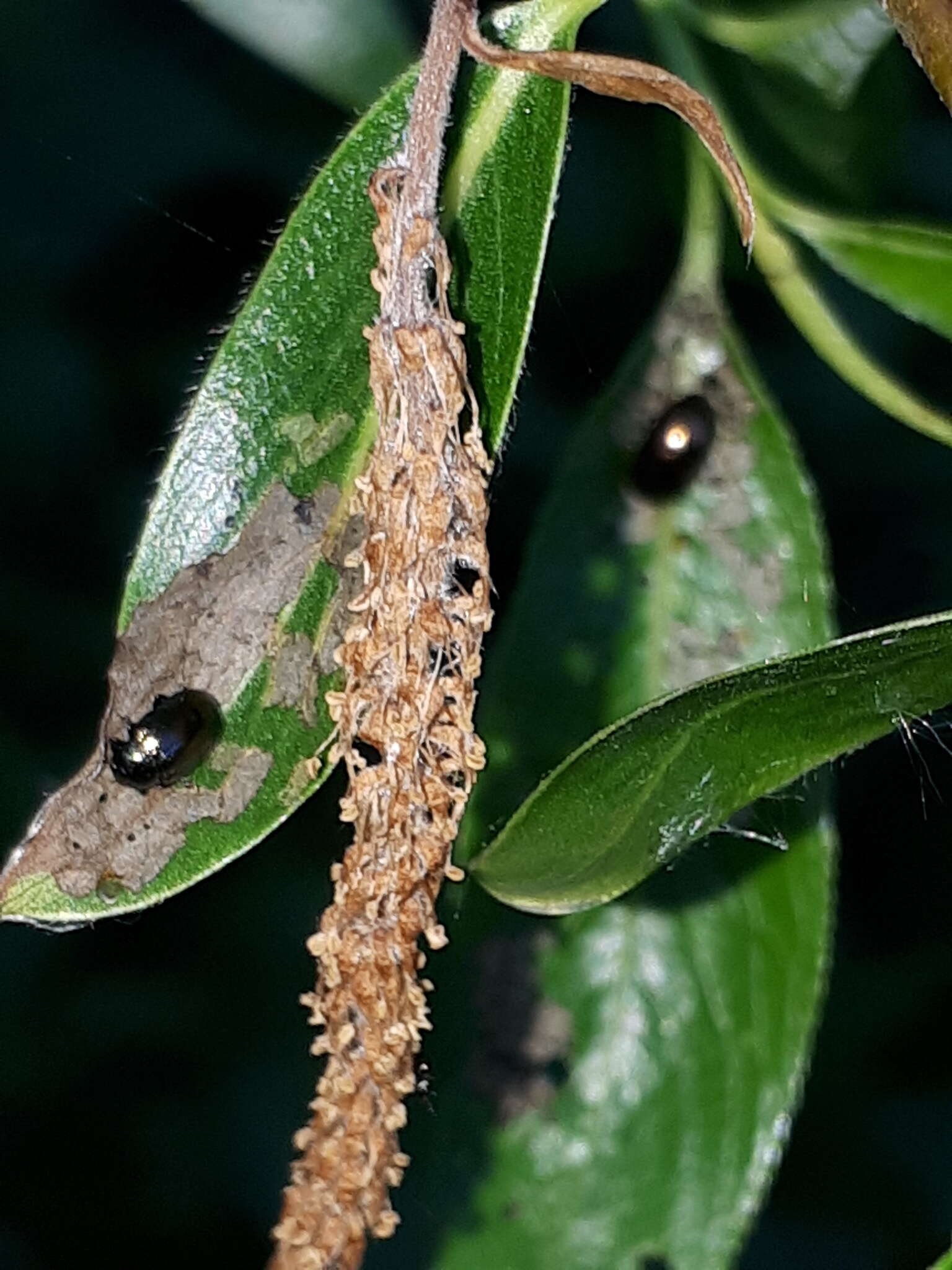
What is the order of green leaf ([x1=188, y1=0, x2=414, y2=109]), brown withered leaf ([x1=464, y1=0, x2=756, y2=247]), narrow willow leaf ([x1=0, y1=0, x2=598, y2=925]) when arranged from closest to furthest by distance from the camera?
brown withered leaf ([x1=464, y1=0, x2=756, y2=247]) < narrow willow leaf ([x1=0, y1=0, x2=598, y2=925]) < green leaf ([x1=188, y1=0, x2=414, y2=109])

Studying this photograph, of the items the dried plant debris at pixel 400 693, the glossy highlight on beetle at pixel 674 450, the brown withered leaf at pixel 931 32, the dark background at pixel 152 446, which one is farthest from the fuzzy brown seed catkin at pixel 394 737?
the dark background at pixel 152 446

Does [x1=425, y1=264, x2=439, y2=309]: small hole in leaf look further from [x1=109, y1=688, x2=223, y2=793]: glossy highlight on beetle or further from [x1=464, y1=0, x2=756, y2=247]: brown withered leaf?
[x1=109, y1=688, x2=223, y2=793]: glossy highlight on beetle

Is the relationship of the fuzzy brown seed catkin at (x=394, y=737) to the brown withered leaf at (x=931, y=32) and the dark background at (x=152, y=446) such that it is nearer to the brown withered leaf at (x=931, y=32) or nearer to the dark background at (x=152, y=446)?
the brown withered leaf at (x=931, y=32)

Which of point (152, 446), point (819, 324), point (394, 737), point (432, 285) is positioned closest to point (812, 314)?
point (819, 324)

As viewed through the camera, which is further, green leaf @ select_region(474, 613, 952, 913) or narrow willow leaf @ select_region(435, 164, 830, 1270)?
narrow willow leaf @ select_region(435, 164, 830, 1270)

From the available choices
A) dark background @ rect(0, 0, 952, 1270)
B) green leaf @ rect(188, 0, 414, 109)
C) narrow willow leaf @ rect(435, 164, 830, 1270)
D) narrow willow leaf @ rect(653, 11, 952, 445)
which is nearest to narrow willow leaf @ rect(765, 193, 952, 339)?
narrow willow leaf @ rect(653, 11, 952, 445)

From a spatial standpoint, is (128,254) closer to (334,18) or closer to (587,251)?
(334,18)
